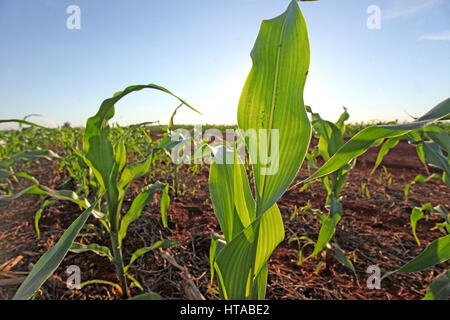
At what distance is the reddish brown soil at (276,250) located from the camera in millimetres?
1089

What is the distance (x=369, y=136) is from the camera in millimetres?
441

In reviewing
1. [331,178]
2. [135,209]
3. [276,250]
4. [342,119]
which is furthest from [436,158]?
[135,209]

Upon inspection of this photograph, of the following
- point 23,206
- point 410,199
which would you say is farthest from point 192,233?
point 410,199

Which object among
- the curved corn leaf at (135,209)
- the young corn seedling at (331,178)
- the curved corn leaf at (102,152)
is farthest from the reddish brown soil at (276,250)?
the curved corn leaf at (102,152)

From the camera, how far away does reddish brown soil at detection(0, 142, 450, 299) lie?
1089 millimetres

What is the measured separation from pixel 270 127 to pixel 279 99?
2.5 inches

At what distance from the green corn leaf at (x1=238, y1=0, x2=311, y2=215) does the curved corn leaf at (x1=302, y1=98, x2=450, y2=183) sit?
63 mm

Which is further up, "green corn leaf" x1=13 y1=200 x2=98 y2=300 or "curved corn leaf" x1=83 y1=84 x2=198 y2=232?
"curved corn leaf" x1=83 y1=84 x2=198 y2=232

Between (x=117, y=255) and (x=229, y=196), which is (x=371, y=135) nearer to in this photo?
(x=229, y=196)

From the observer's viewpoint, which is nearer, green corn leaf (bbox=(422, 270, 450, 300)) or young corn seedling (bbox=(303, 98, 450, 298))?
young corn seedling (bbox=(303, 98, 450, 298))

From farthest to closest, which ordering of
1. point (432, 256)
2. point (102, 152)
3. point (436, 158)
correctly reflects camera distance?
point (436, 158) → point (102, 152) → point (432, 256)

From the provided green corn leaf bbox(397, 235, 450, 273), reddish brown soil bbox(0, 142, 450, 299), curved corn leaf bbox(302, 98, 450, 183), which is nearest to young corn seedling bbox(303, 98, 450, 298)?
curved corn leaf bbox(302, 98, 450, 183)

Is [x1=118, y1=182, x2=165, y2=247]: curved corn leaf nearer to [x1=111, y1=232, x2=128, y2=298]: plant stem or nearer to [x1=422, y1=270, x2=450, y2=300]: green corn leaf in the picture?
[x1=111, y1=232, x2=128, y2=298]: plant stem

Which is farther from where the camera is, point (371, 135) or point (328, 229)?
point (328, 229)
